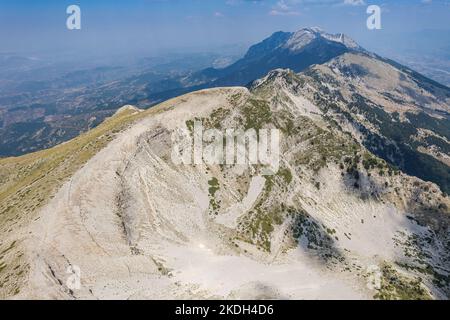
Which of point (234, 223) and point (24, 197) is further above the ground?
point (24, 197)

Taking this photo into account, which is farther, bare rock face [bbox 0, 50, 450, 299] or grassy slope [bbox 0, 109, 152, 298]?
bare rock face [bbox 0, 50, 450, 299]

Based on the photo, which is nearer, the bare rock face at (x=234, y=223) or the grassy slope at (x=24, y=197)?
the grassy slope at (x=24, y=197)

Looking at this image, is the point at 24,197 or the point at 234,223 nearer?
the point at 24,197

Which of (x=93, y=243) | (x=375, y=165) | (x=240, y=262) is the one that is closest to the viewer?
(x=93, y=243)

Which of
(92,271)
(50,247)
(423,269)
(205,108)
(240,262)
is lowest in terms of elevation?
(423,269)
